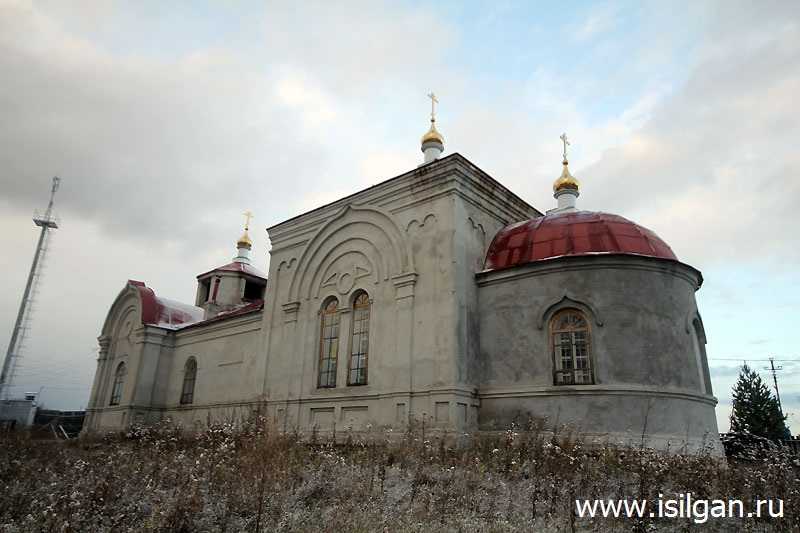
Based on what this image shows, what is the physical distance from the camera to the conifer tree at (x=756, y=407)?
107 ft

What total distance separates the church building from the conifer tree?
84.7 ft

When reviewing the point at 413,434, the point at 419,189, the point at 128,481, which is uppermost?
the point at 419,189

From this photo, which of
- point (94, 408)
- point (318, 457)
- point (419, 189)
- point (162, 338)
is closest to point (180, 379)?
point (162, 338)

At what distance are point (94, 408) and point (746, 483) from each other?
23.2 meters

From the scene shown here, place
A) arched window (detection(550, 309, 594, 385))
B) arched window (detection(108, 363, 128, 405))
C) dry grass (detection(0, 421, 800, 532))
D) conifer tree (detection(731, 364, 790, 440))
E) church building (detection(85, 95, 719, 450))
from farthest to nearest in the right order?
conifer tree (detection(731, 364, 790, 440)), arched window (detection(108, 363, 128, 405)), arched window (detection(550, 309, 594, 385)), church building (detection(85, 95, 719, 450)), dry grass (detection(0, 421, 800, 532))

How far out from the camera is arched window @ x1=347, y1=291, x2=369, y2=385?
1372 cm

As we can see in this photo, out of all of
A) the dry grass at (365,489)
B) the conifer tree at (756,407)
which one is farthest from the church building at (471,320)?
the conifer tree at (756,407)

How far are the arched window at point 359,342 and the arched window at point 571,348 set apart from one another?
471cm

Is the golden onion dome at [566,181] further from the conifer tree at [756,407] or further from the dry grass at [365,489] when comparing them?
the conifer tree at [756,407]

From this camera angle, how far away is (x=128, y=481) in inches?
284

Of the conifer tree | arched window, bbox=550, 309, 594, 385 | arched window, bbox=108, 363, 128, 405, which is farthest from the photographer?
the conifer tree

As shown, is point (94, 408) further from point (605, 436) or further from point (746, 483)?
point (746, 483)

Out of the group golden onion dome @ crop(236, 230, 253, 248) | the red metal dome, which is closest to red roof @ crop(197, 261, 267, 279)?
golden onion dome @ crop(236, 230, 253, 248)

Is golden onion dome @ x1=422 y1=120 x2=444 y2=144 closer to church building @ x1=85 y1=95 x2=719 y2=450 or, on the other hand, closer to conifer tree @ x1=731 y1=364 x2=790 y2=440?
church building @ x1=85 y1=95 x2=719 y2=450
